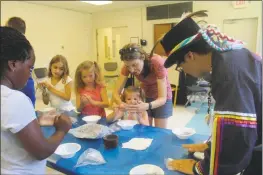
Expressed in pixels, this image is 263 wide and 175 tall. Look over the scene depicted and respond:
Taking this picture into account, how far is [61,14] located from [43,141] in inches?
260

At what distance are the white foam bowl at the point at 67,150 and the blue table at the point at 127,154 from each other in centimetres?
2

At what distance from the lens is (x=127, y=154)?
1239 millimetres

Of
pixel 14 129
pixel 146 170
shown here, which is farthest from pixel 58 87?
pixel 14 129

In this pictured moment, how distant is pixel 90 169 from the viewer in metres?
1.09

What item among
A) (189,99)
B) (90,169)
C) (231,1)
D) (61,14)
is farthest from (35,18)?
(90,169)

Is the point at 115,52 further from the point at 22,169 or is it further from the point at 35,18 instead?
the point at 22,169

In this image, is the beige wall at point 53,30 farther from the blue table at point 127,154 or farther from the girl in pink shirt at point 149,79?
the blue table at point 127,154

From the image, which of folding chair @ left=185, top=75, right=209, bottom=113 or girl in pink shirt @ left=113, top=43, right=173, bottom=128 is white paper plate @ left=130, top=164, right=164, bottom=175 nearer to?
girl in pink shirt @ left=113, top=43, right=173, bottom=128

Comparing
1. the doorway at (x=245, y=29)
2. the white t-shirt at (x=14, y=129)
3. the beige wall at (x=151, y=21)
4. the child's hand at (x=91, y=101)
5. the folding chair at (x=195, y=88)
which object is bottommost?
the folding chair at (x=195, y=88)

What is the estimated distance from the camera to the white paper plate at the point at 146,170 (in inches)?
40.6

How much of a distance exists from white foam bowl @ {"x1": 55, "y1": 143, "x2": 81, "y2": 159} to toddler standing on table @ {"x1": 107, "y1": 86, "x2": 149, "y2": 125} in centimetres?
58

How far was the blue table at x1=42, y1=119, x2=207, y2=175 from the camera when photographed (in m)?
1.10

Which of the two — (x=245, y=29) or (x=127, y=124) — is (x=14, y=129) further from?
(x=245, y=29)

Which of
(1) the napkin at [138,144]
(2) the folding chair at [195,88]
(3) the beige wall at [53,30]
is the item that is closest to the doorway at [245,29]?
(2) the folding chair at [195,88]
